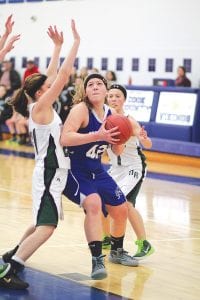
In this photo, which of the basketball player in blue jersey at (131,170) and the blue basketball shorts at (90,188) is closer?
the blue basketball shorts at (90,188)

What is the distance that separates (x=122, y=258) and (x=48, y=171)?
1213 mm

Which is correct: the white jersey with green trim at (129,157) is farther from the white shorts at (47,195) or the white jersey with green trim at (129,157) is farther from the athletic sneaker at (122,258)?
the white shorts at (47,195)

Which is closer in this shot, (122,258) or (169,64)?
(122,258)

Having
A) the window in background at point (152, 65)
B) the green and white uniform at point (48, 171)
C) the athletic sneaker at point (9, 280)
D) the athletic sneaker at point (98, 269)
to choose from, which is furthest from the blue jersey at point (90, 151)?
the window in background at point (152, 65)

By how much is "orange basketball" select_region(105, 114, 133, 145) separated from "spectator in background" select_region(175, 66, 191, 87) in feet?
35.3

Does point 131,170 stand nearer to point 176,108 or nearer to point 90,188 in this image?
point 90,188

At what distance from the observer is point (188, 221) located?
880 cm

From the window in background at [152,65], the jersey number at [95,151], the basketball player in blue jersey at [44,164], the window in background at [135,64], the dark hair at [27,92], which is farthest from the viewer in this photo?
the window in background at [135,64]

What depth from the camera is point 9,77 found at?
65.5 ft

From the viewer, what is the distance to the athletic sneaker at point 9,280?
543 centimetres

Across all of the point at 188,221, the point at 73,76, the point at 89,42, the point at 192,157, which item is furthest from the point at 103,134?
the point at 89,42

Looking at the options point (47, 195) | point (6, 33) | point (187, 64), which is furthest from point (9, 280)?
point (187, 64)

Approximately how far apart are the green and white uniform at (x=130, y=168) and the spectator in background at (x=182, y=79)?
31.3 ft

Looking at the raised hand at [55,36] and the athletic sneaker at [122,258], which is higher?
the raised hand at [55,36]
